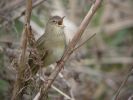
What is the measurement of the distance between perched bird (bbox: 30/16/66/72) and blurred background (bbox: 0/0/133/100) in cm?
35

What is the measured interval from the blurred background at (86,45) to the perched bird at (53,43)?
355 mm

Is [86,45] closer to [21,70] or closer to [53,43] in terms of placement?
[53,43]

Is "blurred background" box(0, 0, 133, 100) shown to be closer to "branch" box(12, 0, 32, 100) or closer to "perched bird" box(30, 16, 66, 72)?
"perched bird" box(30, 16, 66, 72)

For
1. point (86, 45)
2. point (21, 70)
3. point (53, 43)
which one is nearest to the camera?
point (21, 70)

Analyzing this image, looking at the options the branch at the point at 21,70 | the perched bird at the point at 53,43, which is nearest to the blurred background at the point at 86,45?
the perched bird at the point at 53,43

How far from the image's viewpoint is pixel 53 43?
3314 mm

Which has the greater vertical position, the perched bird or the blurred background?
the perched bird

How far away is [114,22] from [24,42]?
10.7 ft

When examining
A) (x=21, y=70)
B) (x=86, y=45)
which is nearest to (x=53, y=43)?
(x=21, y=70)

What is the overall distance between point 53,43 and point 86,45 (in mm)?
2407

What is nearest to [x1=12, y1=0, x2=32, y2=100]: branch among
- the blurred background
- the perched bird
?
the perched bird

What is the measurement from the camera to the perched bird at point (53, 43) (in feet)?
10.8

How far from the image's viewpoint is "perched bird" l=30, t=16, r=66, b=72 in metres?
3.28

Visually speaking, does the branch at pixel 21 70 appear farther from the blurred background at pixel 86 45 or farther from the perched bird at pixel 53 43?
the blurred background at pixel 86 45
